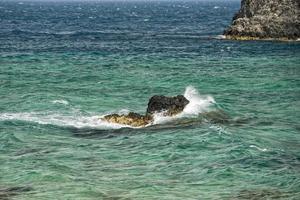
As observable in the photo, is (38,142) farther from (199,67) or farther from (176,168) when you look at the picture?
(199,67)

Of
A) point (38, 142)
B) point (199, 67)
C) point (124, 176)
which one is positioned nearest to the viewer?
point (124, 176)

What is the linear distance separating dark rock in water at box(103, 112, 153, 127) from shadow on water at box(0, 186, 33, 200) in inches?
464

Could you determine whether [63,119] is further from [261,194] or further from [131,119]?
[261,194]

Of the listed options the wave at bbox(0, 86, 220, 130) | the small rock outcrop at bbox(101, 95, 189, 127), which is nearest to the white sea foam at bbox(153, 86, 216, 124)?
the wave at bbox(0, 86, 220, 130)

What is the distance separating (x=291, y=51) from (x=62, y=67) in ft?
89.6

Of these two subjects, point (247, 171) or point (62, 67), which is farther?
point (62, 67)

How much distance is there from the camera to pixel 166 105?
1433 inches

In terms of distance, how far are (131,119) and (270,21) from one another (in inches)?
2268

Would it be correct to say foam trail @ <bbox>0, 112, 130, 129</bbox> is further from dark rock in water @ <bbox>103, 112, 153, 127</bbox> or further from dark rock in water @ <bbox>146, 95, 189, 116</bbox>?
dark rock in water @ <bbox>146, 95, 189, 116</bbox>

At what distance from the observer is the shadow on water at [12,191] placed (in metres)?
22.6

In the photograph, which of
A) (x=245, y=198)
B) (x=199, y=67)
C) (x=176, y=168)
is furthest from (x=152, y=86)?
(x=245, y=198)

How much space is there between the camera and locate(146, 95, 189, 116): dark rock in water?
119 ft

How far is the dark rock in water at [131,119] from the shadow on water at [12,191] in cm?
1178

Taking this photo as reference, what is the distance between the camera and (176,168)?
87.2 ft
